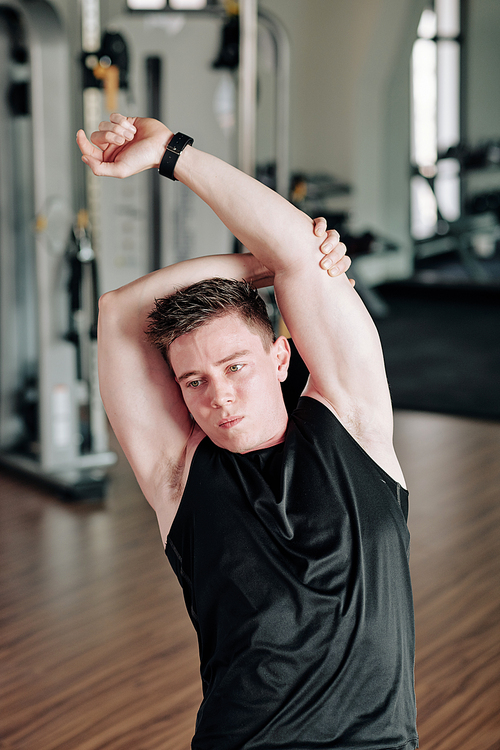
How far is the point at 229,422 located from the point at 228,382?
6 centimetres

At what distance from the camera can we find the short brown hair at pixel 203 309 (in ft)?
3.98

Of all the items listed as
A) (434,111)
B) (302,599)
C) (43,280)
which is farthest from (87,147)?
(434,111)

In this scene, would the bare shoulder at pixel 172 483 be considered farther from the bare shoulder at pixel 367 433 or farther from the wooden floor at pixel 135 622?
the wooden floor at pixel 135 622

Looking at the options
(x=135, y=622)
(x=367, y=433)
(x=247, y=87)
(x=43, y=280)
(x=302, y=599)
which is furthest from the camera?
(x=247, y=87)

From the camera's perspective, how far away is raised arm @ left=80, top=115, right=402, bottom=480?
118 centimetres

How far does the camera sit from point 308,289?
121 cm

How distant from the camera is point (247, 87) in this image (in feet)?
11.5

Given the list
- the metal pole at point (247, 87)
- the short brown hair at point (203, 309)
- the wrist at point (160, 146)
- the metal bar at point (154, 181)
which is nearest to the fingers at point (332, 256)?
the short brown hair at point (203, 309)

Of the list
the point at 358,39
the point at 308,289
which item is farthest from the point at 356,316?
the point at 358,39

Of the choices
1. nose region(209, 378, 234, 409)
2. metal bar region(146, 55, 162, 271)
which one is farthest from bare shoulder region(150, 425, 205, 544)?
metal bar region(146, 55, 162, 271)

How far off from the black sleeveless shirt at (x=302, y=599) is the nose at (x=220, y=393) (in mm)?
100

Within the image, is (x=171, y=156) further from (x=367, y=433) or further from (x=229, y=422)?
(x=367, y=433)

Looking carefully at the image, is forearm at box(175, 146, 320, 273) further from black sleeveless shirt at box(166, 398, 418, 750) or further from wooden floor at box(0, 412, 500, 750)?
wooden floor at box(0, 412, 500, 750)

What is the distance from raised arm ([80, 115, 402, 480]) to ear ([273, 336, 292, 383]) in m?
0.09
